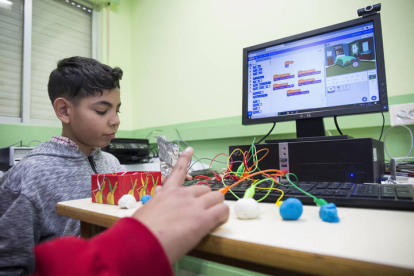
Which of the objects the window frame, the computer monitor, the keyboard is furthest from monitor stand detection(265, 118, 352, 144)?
the window frame

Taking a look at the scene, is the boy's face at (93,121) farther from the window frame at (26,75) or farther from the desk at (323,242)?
the window frame at (26,75)

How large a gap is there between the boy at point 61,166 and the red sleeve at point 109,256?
493mm

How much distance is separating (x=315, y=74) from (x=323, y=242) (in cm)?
69

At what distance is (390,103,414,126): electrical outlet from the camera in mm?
986

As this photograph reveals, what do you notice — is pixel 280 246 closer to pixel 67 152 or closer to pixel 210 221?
pixel 210 221

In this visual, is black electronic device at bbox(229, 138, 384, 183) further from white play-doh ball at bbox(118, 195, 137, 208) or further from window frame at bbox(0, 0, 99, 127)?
window frame at bbox(0, 0, 99, 127)

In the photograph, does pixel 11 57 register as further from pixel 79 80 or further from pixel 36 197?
pixel 36 197

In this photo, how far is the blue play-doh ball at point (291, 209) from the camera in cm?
34

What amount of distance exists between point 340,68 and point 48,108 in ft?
6.12

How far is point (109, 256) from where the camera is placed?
0.81 ft

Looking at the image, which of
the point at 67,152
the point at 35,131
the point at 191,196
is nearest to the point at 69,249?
the point at 191,196

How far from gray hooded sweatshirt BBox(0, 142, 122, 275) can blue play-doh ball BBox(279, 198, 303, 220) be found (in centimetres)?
63

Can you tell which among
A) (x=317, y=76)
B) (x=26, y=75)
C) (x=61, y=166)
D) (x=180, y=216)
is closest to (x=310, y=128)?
(x=317, y=76)

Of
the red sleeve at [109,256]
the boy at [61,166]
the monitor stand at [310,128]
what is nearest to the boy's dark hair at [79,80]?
the boy at [61,166]
